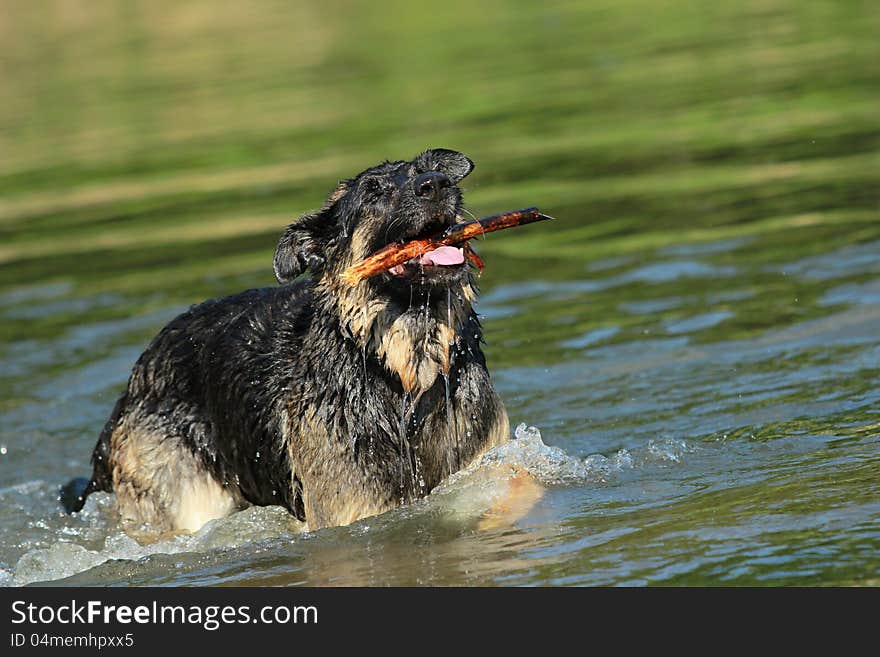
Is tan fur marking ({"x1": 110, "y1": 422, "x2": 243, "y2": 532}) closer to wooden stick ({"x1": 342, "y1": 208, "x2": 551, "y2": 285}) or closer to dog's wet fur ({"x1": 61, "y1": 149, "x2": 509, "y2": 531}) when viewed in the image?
dog's wet fur ({"x1": 61, "y1": 149, "x2": 509, "y2": 531})

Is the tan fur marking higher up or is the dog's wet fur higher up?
the dog's wet fur

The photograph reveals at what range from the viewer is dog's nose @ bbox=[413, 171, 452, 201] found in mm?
7051

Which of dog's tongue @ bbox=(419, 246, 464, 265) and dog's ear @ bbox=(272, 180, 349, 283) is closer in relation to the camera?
dog's tongue @ bbox=(419, 246, 464, 265)

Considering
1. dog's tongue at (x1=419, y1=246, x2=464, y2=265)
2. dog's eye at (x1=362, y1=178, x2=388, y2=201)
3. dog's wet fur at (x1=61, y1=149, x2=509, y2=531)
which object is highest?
dog's eye at (x1=362, y1=178, x2=388, y2=201)

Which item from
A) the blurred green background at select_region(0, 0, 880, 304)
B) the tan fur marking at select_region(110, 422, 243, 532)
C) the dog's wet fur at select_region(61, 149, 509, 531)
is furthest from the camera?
the blurred green background at select_region(0, 0, 880, 304)

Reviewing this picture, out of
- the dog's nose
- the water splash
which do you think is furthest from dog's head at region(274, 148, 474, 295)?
the water splash

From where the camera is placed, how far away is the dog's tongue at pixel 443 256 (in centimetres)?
697

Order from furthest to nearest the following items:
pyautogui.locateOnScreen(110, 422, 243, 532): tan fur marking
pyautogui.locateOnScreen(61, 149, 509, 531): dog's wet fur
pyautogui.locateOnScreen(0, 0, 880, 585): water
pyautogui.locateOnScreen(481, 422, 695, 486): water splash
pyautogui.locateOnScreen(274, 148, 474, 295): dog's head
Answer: pyautogui.locateOnScreen(110, 422, 243, 532): tan fur marking < pyautogui.locateOnScreen(481, 422, 695, 486): water splash < pyautogui.locateOnScreen(61, 149, 509, 531): dog's wet fur < pyautogui.locateOnScreen(274, 148, 474, 295): dog's head < pyautogui.locateOnScreen(0, 0, 880, 585): water

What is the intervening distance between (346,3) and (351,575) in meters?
42.9

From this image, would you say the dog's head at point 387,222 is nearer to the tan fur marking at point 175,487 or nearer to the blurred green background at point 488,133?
the tan fur marking at point 175,487

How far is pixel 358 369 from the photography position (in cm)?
744

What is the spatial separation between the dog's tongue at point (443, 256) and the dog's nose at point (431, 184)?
0.27 meters
